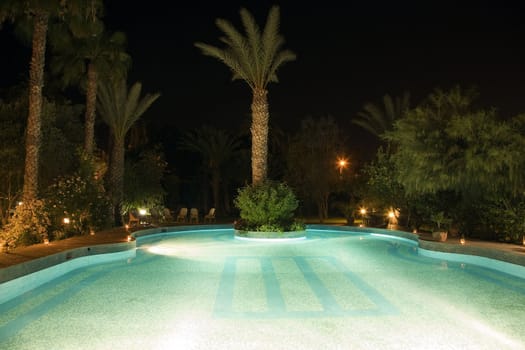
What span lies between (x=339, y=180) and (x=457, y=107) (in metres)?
15.7

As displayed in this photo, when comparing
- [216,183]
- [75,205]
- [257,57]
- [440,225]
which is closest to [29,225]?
[75,205]

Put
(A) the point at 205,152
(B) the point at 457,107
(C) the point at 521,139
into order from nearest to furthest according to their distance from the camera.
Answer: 1. (C) the point at 521,139
2. (B) the point at 457,107
3. (A) the point at 205,152

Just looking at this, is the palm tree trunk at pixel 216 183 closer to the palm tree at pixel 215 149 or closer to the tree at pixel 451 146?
the palm tree at pixel 215 149

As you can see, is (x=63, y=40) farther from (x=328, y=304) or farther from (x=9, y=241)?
(x=328, y=304)

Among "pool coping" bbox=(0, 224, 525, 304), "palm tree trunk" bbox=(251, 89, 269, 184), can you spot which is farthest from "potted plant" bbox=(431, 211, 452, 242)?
"palm tree trunk" bbox=(251, 89, 269, 184)

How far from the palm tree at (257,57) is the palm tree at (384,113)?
1014 cm

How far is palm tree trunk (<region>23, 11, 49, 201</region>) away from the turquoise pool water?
15.8 ft

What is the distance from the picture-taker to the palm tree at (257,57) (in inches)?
771

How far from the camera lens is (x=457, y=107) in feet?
57.7

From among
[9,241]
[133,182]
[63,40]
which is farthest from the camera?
[133,182]

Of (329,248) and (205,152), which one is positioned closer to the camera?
(329,248)

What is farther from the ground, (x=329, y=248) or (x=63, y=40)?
(x=63, y=40)

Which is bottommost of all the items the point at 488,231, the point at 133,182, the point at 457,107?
the point at 488,231

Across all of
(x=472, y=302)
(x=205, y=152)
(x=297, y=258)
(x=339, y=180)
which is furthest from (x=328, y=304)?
(x=205, y=152)
